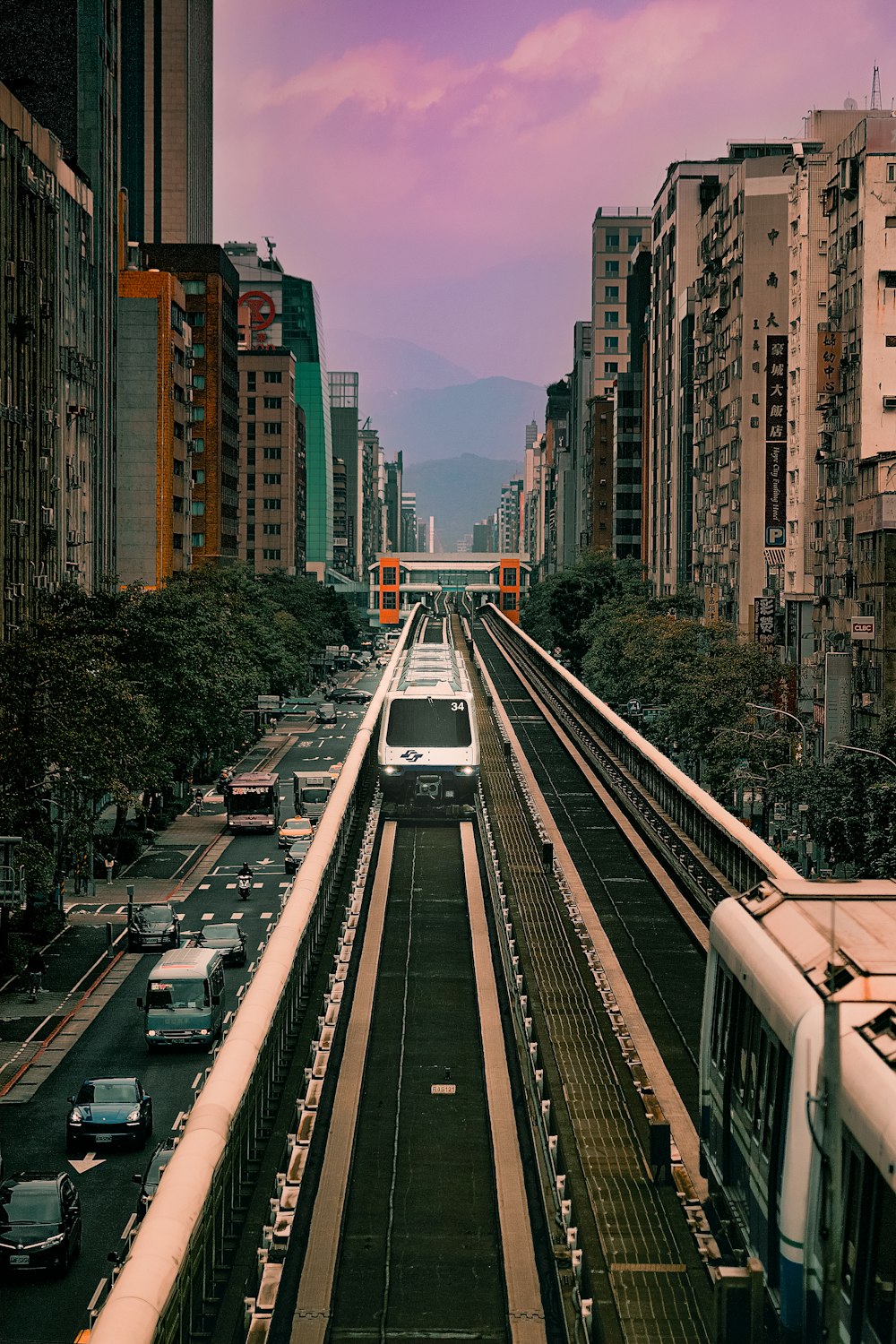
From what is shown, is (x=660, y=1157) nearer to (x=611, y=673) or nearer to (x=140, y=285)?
(x=611, y=673)

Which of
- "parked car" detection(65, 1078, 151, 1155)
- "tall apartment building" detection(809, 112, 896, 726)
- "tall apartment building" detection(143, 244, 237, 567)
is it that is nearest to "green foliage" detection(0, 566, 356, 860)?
"parked car" detection(65, 1078, 151, 1155)

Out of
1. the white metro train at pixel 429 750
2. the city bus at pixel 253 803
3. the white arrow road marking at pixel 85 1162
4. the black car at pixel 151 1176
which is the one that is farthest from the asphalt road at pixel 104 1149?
the city bus at pixel 253 803

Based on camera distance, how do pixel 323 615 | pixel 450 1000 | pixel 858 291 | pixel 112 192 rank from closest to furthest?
pixel 450 1000 → pixel 858 291 → pixel 112 192 → pixel 323 615

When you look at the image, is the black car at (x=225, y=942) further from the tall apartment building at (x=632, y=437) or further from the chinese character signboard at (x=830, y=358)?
the tall apartment building at (x=632, y=437)

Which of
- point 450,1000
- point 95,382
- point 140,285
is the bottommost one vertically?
point 450,1000

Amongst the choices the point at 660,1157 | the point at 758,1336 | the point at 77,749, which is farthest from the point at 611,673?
the point at 758,1336

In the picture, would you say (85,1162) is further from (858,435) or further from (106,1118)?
(858,435)
